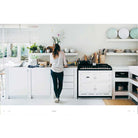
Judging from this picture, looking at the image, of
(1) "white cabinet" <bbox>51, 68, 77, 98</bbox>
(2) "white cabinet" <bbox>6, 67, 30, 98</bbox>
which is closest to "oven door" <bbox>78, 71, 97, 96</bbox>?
(1) "white cabinet" <bbox>51, 68, 77, 98</bbox>

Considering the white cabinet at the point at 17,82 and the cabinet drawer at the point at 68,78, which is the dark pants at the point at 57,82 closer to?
the cabinet drawer at the point at 68,78

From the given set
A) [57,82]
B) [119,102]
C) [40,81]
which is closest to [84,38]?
[57,82]

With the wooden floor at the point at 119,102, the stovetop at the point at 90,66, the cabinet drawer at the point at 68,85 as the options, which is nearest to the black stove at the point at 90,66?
the stovetop at the point at 90,66

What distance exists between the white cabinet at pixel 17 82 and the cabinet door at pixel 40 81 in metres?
0.14

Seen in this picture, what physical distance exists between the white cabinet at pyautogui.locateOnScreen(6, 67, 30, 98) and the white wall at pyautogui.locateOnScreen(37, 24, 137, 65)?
0.96 metres

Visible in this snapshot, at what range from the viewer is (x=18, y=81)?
3.98m

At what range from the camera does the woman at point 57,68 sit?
11.7ft

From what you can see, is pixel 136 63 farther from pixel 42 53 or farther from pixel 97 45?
pixel 42 53

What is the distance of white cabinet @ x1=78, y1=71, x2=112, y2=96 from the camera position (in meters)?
3.95

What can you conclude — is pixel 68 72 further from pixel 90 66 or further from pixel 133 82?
pixel 133 82

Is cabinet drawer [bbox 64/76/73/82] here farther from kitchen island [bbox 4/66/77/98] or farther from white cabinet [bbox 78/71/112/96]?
white cabinet [bbox 78/71/112/96]
